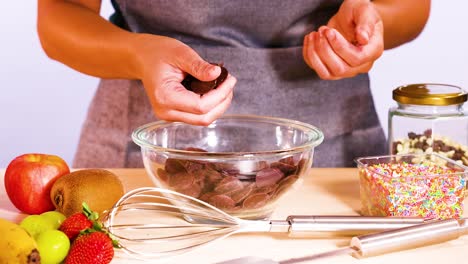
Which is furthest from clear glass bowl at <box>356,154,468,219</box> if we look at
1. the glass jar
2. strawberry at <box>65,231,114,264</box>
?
strawberry at <box>65,231,114,264</box>

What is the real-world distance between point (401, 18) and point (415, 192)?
1.35 ft

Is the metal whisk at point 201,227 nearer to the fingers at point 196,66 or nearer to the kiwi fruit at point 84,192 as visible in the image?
the kiwi fruit at point 84,192

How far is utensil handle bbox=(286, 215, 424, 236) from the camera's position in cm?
83

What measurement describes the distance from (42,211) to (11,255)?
0.20 metres

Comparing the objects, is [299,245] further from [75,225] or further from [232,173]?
[75,225]

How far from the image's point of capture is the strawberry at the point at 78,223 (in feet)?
2.56

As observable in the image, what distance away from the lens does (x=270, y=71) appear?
1.20m

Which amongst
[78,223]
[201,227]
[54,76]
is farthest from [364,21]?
[54,76]

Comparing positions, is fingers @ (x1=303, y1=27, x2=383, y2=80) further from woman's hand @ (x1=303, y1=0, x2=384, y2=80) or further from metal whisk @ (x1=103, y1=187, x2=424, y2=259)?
metal whisk @ (x1=103, y1=187, x2=424, y2=259)

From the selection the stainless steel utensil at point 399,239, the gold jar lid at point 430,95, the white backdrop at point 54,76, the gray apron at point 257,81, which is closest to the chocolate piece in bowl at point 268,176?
the stainless steel utensil at point 399,239

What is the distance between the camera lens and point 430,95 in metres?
0.99

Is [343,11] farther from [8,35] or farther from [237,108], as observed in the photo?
[8,35]

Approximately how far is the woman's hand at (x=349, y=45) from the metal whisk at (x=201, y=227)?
0.90 ft

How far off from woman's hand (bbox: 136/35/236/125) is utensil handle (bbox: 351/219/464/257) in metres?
0.22
